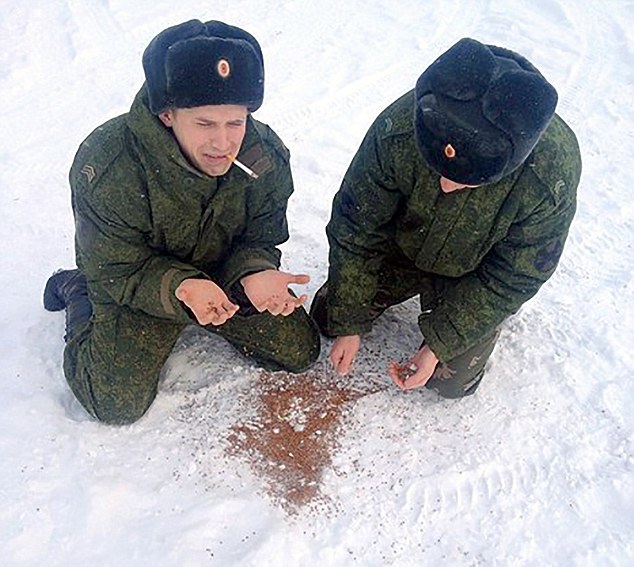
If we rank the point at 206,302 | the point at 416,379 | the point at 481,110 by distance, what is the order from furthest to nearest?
the point at 416,379, the point at 206,302, the point at 481,110

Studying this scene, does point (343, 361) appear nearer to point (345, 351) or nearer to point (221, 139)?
point (345, 351)

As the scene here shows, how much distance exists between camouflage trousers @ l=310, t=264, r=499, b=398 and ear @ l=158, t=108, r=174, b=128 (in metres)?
0.88

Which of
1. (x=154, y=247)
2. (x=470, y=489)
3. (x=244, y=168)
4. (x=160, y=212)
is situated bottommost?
(x=470, y=489)

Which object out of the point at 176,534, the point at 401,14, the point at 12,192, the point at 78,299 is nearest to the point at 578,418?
the point at 176,534

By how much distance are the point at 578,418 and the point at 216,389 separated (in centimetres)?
116

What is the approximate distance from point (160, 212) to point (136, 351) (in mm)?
476

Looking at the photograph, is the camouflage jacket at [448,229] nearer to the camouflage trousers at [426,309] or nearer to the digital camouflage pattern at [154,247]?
the camouflage trousers at [426,309]

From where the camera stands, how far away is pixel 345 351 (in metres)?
2.49

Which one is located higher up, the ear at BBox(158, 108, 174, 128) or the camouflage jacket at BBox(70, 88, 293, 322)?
the ear at BBox(158, 108, 174, 128)

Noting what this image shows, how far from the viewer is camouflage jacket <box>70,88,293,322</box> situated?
212 centimetres

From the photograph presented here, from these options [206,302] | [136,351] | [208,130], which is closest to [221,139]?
[208,130]

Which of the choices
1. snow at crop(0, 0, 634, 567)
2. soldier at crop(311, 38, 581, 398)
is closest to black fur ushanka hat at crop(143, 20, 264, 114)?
soldier at crop(311, 38, 581, 398)

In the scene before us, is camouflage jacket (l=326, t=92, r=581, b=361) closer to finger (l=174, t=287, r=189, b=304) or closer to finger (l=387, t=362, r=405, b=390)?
finger (l=387, t=362, r=405, b=390)

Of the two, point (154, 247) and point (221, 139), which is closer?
point (221, 139)
